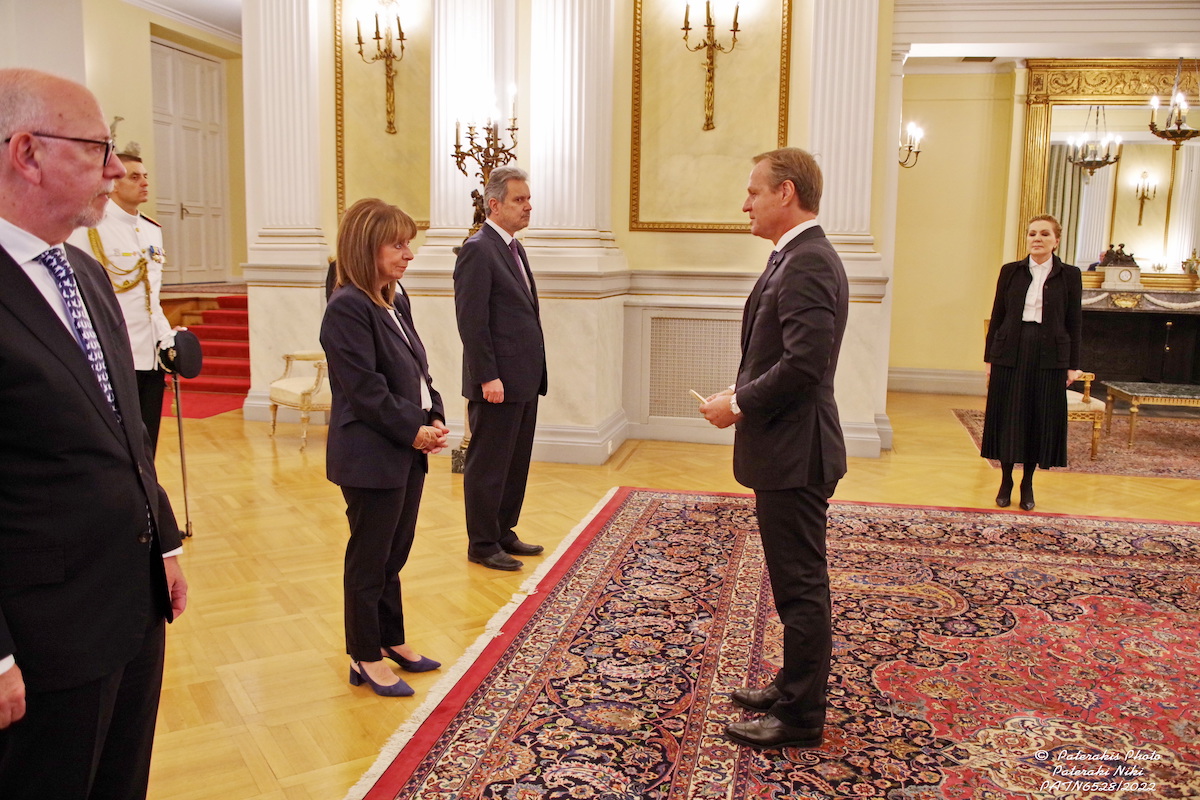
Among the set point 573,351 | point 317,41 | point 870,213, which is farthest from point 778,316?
point 317,41

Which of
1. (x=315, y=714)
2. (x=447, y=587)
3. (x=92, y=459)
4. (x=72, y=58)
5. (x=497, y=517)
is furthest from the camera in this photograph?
(x=72, y=58)

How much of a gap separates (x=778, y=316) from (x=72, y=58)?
37.8ft

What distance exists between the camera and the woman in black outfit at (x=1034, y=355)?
5148 millimetres

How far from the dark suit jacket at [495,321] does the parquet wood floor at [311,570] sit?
2.85 ft

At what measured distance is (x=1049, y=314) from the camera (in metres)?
5.16

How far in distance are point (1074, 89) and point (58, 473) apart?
417 inches

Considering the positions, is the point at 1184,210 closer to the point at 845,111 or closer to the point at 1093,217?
the point at 1093,217

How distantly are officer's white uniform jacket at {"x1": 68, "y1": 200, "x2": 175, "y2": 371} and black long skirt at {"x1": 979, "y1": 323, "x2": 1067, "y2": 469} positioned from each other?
4409mm

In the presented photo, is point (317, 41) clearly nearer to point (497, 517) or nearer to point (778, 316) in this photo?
point (497, 517)

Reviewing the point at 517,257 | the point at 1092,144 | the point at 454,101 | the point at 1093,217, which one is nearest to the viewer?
the point at 517,257

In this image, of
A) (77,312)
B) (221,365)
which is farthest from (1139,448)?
(221,365)

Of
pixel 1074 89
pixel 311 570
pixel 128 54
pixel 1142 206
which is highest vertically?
pixel 128 54

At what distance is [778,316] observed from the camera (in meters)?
2.48

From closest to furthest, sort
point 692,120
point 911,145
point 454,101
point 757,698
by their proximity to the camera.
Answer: point 757,698
point 454,101
point 692,120
point 911,145
